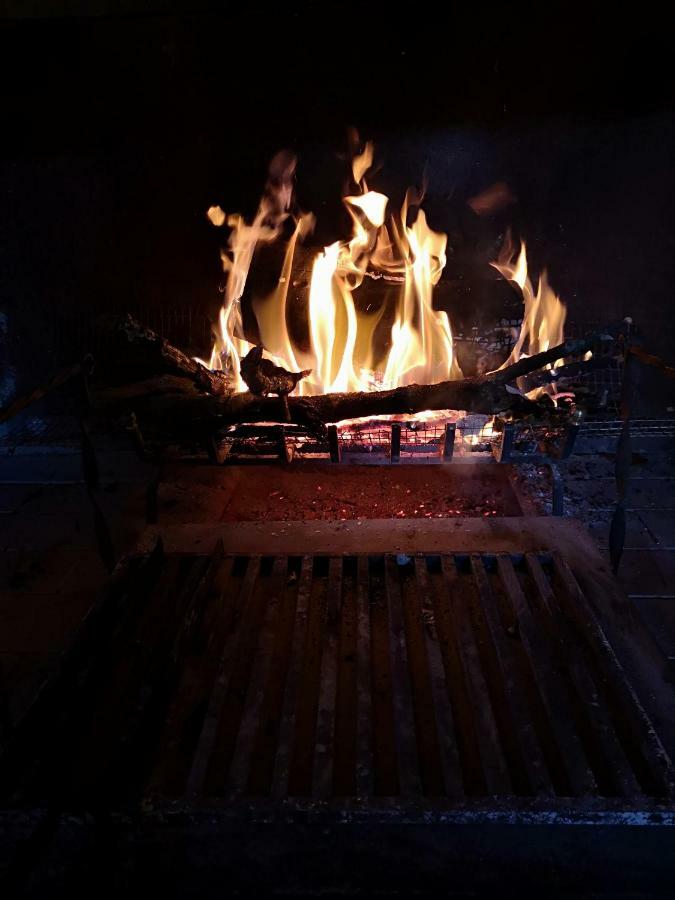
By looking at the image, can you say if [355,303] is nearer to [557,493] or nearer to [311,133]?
[311,133]

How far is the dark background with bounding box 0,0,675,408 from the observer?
4113mm

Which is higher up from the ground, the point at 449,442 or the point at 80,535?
the point at 449,442

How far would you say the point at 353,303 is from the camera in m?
4.65

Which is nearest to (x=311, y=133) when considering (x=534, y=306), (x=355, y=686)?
(x=534, y=306)

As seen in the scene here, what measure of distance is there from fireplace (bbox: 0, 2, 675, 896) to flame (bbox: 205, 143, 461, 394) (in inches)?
1.0

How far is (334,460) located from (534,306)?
2.68 meters

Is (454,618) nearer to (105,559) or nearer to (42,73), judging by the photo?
(105,559)

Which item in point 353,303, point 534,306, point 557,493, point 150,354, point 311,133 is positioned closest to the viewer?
point 557,493

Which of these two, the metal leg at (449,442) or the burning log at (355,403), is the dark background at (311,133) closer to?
the burning log at (355,403)

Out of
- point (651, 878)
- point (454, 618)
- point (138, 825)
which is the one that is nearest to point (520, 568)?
point (454, 618)

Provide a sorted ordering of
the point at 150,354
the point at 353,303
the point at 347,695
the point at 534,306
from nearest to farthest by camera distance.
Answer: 1. the point at 347,695
2. the point at 150,354
3. the point at 353,303
4. the point at 534,306

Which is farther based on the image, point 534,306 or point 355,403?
point 534,306

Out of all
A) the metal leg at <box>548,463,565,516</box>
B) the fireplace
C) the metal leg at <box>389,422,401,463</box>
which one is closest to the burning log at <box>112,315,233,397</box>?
the fireplace

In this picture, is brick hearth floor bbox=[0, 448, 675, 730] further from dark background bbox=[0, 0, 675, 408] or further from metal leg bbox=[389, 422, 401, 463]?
dark background bbox=[0, 0, 675, 408]
